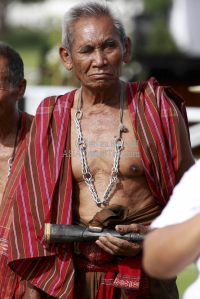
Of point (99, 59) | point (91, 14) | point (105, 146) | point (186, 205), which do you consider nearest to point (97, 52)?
point (99, 59)

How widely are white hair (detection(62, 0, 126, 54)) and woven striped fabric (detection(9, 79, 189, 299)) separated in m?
0.39

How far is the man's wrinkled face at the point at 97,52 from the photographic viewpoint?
274 centimetres

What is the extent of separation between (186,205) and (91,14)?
1736 mm

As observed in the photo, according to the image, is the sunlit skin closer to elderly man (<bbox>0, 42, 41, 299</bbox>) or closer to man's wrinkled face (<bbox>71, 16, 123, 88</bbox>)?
man's wrinkled face (<bbox>71, 16, 123, 88</bbox>)

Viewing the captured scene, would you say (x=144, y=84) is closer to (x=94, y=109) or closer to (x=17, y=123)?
(x=94, y=109)

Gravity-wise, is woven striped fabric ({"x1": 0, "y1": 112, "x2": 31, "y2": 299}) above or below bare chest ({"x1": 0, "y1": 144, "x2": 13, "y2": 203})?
below

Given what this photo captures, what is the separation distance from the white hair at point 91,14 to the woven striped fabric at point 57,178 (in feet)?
1.27

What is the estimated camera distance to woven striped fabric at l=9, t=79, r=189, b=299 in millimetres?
2695

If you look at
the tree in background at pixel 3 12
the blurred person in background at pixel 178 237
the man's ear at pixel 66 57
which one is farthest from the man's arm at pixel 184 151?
the tree in background at pixel 3 12

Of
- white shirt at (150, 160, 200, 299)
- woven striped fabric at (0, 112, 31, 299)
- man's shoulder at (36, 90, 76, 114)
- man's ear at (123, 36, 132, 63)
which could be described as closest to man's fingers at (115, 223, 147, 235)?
woven striped fabric at (0, 112, 31, 299)

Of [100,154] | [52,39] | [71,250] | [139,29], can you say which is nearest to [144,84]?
[100,154]

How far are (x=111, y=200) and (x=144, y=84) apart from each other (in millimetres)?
711

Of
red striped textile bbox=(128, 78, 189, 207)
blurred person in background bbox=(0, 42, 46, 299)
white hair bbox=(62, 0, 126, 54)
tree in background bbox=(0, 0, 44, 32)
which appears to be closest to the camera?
red striped textile bbox=(128, 78, 189, 207)

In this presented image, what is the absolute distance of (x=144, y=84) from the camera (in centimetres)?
291
